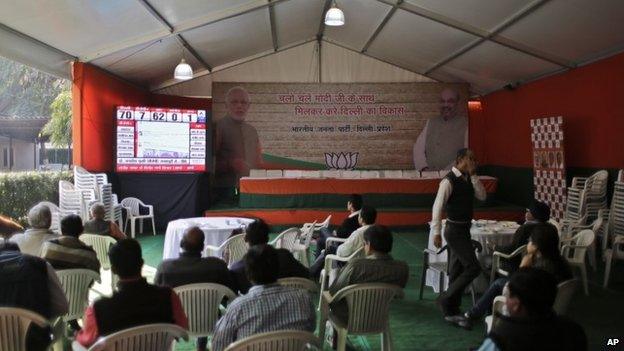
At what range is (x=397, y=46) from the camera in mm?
10477

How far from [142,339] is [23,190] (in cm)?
673

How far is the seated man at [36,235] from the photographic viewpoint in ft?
11.9

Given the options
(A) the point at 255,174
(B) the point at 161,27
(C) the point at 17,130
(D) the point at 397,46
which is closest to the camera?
(B) the point at 161,27

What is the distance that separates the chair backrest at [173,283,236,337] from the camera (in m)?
2.85

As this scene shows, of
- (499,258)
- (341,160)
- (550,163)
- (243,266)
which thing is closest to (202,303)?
(243,266)

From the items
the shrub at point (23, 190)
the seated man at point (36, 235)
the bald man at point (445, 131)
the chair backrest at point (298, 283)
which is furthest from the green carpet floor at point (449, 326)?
the bald man at point (445, 131)

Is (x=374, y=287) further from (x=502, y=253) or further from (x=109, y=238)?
(x=109, y=238)

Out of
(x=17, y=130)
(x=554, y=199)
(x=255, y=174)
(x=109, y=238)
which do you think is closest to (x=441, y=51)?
(x=554, y=199)

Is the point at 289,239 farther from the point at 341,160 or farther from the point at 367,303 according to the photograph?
the point at 341,160

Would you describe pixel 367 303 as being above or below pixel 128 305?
below

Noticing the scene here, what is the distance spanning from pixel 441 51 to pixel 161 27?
5083mm

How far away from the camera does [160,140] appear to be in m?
8.85

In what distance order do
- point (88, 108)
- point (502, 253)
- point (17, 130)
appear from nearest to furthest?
1. point (502, 253)
2. point (88, 108)
3. point (17, 130)

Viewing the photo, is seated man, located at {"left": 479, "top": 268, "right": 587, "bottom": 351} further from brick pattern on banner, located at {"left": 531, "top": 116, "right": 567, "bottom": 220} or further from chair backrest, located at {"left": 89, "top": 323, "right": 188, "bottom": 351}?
brick pattern on banner, located at {"left": 531, "top": 116, "right": 567, "bottom": 220}
